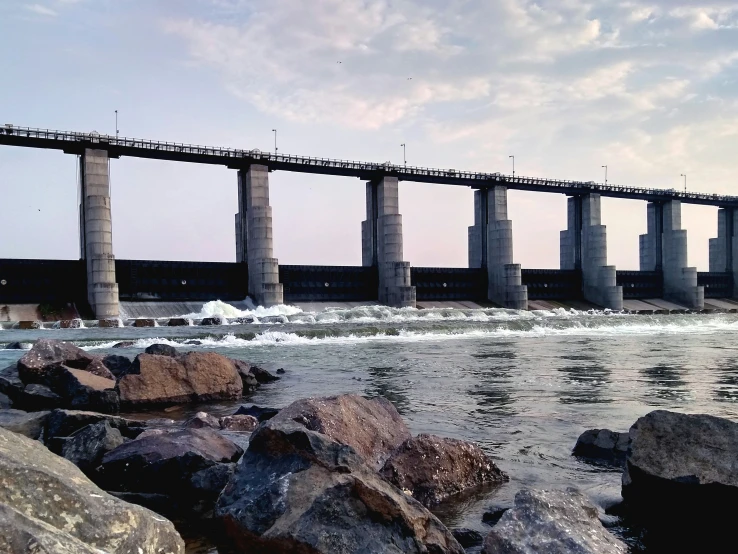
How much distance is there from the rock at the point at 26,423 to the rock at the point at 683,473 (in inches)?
257

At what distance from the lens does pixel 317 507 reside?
12.7ft

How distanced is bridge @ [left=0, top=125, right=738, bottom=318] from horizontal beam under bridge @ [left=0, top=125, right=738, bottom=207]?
3.9 inches

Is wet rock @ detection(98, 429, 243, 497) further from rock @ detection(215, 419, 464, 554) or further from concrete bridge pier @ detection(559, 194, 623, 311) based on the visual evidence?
concrete bridge pier @ detection(559, 194, 623, 311)

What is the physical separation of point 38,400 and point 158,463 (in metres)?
5.98

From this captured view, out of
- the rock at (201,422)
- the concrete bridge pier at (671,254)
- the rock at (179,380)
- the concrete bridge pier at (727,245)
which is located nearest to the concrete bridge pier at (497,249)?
the concrete bridge pier at (671,254)

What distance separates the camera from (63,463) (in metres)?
3.76

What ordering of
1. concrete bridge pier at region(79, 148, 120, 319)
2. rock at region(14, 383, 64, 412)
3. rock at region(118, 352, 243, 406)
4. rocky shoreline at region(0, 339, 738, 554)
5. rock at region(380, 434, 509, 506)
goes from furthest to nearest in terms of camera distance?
concrete bridge pier at region(79, 148, 120, 319), rock at region(118, 352, 243, 406), rock at region(14, 383, 64, 412), rock at region(380, 434, 509, 506), rocky shoreline at region(0, 339, 738, 554)

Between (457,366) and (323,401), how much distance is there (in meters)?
11.4

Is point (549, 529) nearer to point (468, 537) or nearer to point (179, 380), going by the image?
point (468, 537)

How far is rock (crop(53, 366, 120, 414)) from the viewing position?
10016 millimetres

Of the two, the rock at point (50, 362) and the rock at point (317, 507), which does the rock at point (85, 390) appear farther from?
the rock at point (317, 507)

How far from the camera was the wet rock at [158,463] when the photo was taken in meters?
5.55

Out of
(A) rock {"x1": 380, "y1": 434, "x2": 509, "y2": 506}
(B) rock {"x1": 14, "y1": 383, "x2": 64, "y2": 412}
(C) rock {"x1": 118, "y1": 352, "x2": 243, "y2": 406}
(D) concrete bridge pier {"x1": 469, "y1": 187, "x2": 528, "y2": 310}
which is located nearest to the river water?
(A) rock {"x1": 380, "y1": 434, "x2": 509, "y2": 506}

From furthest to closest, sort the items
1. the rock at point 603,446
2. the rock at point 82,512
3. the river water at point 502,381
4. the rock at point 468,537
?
the river water at point 502,381 < the rock at point 603,446 < the rock at point 468,537 < the rock at point 82,512
